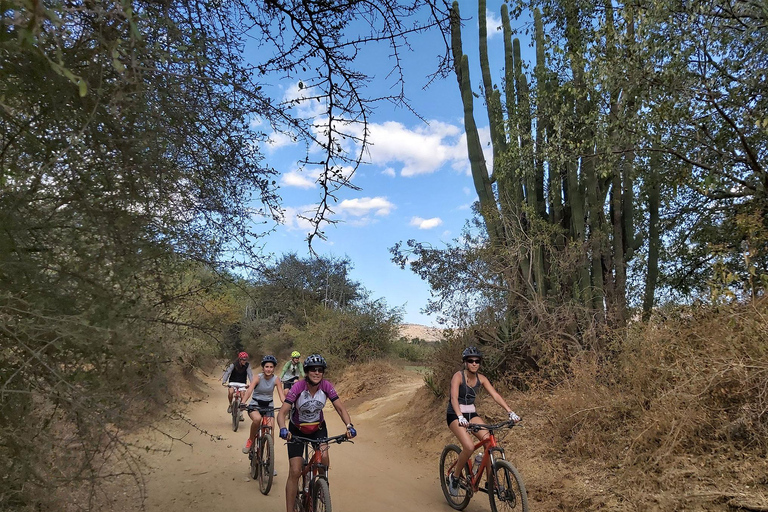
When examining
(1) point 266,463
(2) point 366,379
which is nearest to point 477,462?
(1) point 266,463

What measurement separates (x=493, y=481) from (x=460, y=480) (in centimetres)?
84

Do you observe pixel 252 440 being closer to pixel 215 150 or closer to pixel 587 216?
pixel 215 150

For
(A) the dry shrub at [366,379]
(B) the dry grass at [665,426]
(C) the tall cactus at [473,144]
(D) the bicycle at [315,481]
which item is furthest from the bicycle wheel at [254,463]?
(A) the dry shrub at [366,379]

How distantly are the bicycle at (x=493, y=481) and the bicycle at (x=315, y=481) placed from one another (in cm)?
158

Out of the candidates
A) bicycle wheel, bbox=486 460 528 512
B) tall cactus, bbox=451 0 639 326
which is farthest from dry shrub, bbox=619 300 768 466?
tall cactus, bbox=451 0 639 326

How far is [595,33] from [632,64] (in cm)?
103

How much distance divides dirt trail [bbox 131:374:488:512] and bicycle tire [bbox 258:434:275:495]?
133 millimetres

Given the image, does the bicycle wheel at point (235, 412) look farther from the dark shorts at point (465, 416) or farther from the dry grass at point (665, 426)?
the dark shorts at point (465, 416)

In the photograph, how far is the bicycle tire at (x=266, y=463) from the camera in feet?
23.0

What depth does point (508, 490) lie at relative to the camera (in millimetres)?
5113

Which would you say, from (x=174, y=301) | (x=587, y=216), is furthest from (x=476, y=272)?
(x=174, y=301)

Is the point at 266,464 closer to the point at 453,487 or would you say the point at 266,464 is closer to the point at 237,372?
the point at 453,487

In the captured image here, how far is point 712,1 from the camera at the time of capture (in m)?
7.16

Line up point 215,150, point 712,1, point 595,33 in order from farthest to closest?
point 595,33 < point 712,1 < point 215,150
